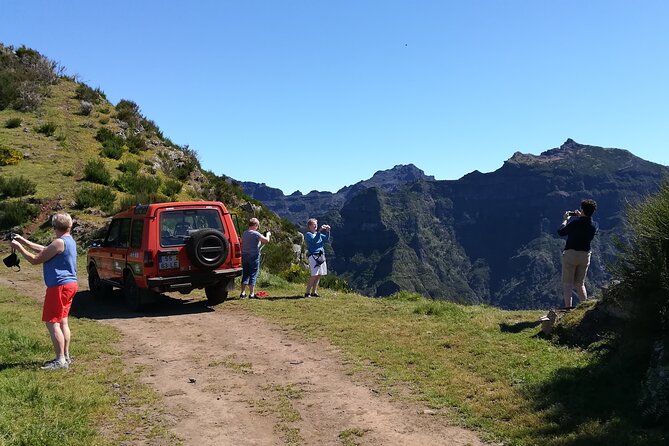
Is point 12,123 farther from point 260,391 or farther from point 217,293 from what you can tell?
point 260,391

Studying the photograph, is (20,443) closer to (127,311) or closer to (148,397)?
(148,397)

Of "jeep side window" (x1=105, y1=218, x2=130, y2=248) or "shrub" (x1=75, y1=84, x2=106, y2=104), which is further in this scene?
"shrub" (x1=75, y1=84, x2=106, y2=104)

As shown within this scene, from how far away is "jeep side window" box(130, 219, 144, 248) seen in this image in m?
11.2

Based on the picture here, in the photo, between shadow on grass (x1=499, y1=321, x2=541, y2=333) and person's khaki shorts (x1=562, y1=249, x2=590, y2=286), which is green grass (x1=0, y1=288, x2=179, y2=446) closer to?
shadow on grass (x1=499, y1=321, x2=541, y2=333)

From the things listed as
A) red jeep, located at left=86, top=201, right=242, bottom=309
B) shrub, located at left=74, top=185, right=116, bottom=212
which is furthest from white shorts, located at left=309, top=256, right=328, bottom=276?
shrub, located at left=74, top=185, right=116, bottom=212

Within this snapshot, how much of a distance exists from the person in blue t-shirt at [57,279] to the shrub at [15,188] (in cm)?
1844

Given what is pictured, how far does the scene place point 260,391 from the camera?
644 centimetres

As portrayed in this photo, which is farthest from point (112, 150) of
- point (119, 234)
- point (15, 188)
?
point (119, 234)

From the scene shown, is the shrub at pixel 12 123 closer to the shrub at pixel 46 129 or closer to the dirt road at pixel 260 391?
the shrub at pixel 46 129

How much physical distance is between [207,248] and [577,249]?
734 centimetres

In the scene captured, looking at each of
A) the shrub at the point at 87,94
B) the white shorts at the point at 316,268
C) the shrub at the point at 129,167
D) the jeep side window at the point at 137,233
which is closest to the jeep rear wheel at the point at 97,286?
the jeep side window at the point at 137,233

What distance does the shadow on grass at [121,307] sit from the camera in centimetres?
1127

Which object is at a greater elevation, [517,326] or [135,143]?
[135,143]

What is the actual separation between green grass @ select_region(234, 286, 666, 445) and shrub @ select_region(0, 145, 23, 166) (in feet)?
68.3
